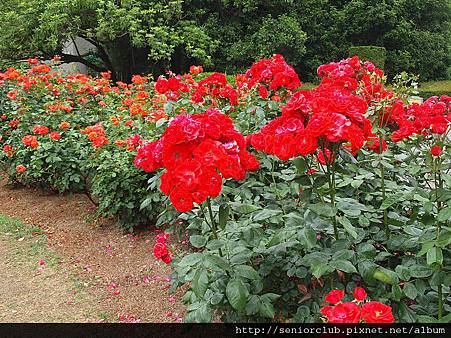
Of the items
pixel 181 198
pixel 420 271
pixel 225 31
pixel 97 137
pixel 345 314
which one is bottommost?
pixel 225 31

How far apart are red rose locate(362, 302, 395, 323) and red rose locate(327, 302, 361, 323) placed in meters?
0.02

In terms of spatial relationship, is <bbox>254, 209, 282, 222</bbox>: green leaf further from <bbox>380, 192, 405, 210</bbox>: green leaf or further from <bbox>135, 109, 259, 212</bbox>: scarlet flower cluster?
<bbox>380, 192, 405, 210</bbox>: green leaf

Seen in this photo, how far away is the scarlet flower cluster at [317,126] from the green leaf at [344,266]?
421 millimetres

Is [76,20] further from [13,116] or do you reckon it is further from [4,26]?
[13,116]

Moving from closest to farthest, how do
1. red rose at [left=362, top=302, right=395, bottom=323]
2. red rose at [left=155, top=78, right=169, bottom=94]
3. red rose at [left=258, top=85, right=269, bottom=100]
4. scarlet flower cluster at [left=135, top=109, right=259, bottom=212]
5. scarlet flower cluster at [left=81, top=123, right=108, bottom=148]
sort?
red rose at [left=362, top=302, right=395, bottom=323]
scarlet flower cluster at [left=135, top=109, right=259, bottom=212]
red rose at [left=258, top=85, right=269, bottom=100]
red rose at [left=155, top=78, right=169, bottom=94]
scarlet flower cluster at [left=81, top=123, right=108, bottom=148]

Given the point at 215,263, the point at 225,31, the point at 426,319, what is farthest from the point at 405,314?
the point at 225,31

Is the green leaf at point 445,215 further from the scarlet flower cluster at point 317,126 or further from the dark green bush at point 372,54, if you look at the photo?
the dark green bush at point 372,54

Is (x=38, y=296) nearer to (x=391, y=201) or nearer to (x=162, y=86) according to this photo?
(x=162, y=86)

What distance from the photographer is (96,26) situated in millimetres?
10961

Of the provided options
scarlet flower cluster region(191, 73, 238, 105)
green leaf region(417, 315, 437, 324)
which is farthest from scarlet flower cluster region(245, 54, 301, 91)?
green leaf region(417, 315, 437, 324)

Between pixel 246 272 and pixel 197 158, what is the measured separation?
22.1 inches

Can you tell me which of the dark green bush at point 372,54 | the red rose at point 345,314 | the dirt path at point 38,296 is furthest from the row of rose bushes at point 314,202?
the dark green bush at point 372,54

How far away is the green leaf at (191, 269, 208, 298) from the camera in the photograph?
5.87 feet

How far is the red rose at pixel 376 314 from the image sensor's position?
119 centimetres
